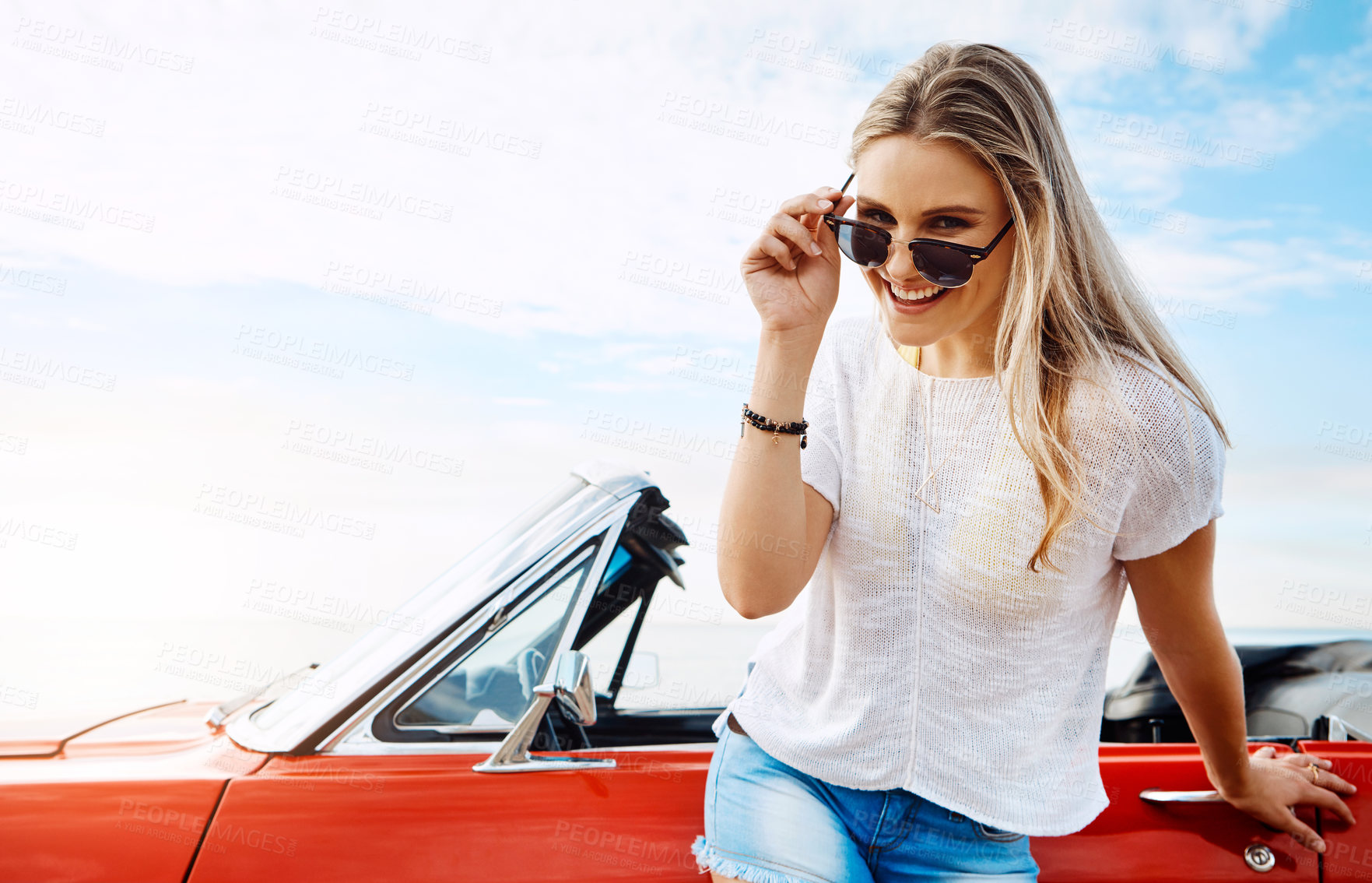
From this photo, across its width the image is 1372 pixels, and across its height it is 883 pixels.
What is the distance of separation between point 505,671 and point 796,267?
112 cm

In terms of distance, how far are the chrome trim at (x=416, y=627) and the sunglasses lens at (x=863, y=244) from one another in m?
0.88

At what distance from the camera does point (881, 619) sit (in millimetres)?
1324

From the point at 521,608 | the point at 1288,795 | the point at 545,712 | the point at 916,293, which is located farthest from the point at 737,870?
the point at 1288,795

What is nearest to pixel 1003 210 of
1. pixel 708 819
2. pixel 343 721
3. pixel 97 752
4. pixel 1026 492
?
pixel 1026 492

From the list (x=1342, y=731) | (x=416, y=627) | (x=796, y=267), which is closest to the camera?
(x=796, y=267)

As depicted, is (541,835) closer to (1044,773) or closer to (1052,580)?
(1044,773)

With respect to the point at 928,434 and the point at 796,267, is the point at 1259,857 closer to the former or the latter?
the point at 928,434

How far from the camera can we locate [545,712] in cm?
171

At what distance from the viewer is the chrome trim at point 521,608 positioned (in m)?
1.78

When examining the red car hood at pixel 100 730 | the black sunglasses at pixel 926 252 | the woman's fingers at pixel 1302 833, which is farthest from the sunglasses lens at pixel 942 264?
the red car hood at pixel 100 730

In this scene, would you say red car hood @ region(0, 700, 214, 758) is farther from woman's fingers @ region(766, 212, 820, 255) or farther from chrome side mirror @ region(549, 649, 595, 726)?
woman's fingers @ region(766, 212, 820, 255)

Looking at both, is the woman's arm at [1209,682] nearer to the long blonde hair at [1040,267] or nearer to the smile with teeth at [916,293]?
the long blonde hair at [1040,267]

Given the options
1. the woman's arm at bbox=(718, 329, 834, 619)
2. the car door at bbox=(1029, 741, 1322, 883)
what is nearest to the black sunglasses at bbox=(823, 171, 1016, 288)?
the woman's arm at bbox=(718, 329, 834, 619)

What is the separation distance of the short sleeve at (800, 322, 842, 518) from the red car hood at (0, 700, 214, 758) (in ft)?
4.74
